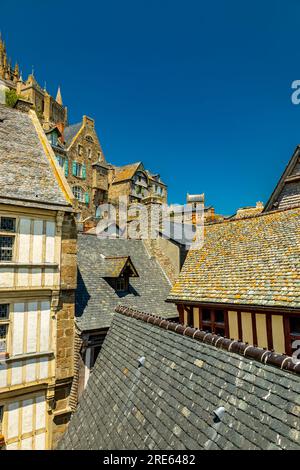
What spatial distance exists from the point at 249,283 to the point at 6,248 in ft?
27.1

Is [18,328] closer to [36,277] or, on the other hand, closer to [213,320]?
[36,277]

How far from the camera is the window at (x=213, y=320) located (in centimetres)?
1064

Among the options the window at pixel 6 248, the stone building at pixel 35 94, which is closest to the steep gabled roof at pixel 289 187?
the window at pixel 6 248

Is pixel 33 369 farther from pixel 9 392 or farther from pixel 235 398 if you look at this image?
pixel 235 398

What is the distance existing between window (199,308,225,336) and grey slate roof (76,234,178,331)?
12.0ft

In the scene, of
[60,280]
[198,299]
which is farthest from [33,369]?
[198,299]

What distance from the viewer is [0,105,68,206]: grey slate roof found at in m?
10.4

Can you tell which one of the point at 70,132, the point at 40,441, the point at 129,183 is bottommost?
the point at 40,441

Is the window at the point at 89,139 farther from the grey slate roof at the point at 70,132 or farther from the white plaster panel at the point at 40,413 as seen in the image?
the white plaster panel at the point at 40,413

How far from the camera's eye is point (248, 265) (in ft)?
36.3

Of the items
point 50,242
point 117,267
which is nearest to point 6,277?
point 50,242

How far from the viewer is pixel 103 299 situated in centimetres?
1384

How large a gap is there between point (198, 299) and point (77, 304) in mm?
5123

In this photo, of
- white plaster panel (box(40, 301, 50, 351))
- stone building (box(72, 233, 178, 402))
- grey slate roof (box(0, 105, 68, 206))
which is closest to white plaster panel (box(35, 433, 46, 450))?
stone building (box(72, 233, 178, 402))
